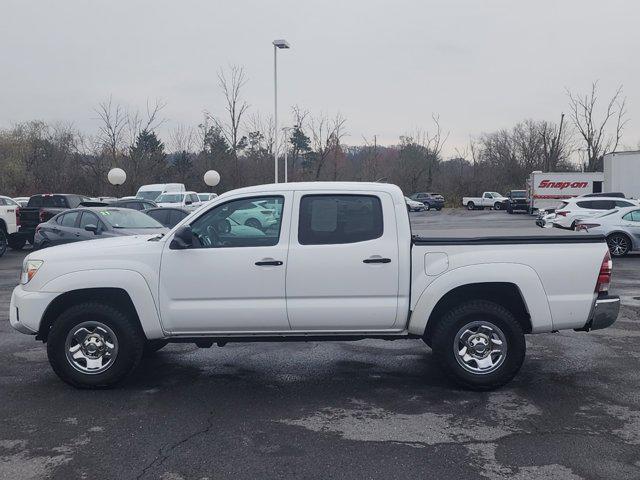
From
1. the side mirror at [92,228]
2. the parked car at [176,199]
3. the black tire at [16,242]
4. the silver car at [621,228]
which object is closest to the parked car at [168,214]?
the side mirror at [92,228]

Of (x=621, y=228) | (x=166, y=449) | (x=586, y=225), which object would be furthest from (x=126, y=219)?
(x=621, y=228)

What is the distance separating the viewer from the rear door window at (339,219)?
243 inches

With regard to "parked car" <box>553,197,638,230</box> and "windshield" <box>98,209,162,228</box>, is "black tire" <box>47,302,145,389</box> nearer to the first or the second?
"windshield" <box>98,209,162,228</box>

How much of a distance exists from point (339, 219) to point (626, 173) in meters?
33.5

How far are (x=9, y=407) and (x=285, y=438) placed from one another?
8.30 ft

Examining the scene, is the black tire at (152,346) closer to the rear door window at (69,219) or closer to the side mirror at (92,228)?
the side mirror at (92,228)

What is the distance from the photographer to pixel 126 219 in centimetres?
1573

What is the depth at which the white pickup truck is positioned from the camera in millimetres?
6082

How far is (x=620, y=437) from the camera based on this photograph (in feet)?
16.8

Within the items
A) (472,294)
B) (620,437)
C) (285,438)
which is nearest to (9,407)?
(285,438)

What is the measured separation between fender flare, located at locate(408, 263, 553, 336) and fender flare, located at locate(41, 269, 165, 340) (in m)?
2.31

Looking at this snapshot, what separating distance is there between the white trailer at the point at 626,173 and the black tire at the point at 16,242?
93.1 ft

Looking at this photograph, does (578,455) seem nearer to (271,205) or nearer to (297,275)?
(297,275)

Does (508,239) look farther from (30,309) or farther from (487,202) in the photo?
(487,202)
